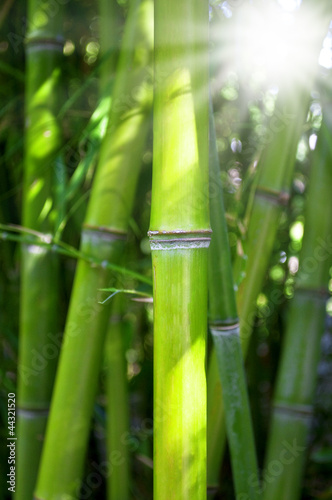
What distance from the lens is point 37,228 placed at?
2.46ft

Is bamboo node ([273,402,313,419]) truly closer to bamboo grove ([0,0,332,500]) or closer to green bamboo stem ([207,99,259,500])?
bamboo grove ([0,0,332,500])

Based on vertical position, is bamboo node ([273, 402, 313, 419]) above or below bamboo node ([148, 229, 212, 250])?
below

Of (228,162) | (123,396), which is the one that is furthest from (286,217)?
(123,396)

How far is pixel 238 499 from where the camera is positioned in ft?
1.82

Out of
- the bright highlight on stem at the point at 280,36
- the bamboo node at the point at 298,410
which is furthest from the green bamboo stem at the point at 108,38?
the bamboo node at the point at 298,410

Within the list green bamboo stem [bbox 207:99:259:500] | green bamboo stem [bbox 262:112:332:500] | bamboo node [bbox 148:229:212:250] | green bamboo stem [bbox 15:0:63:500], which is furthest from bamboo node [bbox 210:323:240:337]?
green bamboo stem [bbox 15:0:63:500]

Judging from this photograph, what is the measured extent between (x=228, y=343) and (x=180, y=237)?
5.8 inches

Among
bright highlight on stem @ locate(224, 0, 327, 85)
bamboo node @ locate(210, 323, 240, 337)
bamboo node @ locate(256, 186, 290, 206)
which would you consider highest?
bright highlight on stem @ locate(224, 0, 327, 85)

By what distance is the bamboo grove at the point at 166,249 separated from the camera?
17.6 inches

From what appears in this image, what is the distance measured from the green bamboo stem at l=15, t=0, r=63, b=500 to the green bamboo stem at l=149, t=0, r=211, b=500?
0.35 meters

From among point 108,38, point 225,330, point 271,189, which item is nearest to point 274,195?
point 271,189

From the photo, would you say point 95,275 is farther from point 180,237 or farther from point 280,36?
point 280,36

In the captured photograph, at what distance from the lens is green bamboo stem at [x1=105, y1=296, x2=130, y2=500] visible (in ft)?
2.59

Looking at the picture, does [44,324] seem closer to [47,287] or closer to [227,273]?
[47,287]
